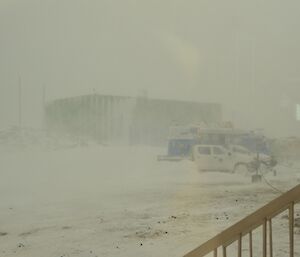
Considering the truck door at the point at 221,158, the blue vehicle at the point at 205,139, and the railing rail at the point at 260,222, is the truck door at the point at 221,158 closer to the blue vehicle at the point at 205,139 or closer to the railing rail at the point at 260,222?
the blue vehicle at the point at 205,139

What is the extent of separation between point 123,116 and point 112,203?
1.52 feet

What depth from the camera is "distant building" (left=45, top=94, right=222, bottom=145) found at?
195cm

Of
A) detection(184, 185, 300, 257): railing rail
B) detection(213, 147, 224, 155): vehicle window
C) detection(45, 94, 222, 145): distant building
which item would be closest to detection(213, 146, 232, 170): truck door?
detection(213, 147, 224, 155): vehicle window

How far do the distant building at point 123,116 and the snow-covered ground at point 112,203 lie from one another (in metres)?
0.07

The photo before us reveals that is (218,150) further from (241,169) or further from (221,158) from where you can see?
(241,169)

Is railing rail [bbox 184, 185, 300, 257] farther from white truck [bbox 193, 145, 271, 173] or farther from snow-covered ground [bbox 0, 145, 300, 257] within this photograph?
white truck [bbox 193, 145, 271, 173]

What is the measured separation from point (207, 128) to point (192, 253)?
2.13 feet

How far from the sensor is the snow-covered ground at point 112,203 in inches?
75.0

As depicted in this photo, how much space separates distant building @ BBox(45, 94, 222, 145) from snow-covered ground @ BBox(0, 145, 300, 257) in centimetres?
7

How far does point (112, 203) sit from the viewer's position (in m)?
2.01

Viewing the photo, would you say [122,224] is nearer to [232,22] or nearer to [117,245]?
[117,245]

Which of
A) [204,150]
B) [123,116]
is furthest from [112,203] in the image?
[204,150]

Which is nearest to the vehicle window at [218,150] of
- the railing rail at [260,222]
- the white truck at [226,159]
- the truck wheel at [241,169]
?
the white truck at [226,159]

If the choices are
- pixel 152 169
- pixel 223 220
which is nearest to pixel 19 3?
pixel 152 169
